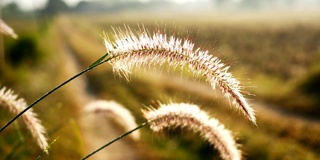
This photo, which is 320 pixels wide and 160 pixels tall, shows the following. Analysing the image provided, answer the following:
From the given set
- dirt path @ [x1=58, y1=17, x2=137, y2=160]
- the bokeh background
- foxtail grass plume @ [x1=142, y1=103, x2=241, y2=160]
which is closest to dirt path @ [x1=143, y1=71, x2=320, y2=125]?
the bokeh background

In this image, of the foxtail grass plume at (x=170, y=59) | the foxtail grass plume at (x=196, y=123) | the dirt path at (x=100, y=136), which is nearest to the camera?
the foxtail grass plume at (x=170, y=59)

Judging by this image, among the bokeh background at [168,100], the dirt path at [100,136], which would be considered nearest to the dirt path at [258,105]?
the bokeh background at [168,100]

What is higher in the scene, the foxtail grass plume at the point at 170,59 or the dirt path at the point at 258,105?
the dirt path at the point at 258,105

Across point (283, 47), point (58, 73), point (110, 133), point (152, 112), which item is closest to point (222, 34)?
point (283, 47)

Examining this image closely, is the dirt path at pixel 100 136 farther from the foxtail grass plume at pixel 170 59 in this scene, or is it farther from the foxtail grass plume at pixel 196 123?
the foxtail grass plume at pixel 170 59

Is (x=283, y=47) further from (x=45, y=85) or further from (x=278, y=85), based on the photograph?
(x=45, y=85)

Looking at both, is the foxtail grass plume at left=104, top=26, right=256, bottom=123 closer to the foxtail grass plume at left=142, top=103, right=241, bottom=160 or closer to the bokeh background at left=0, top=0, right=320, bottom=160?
the bokeh background at left=0, top=0, right=320, bottom=160

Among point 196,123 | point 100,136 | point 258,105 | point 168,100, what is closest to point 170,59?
point 196,123
